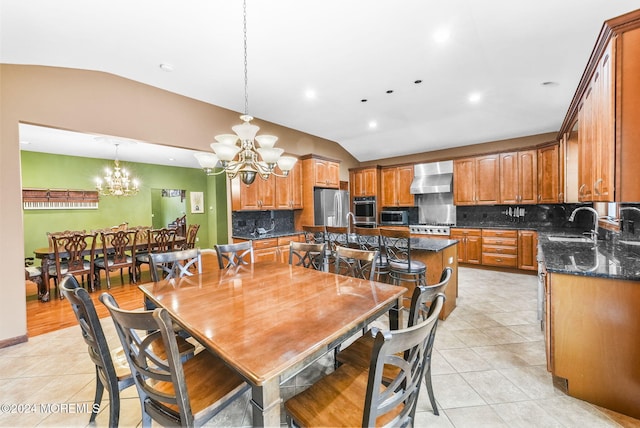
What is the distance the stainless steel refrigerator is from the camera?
5.32 metres

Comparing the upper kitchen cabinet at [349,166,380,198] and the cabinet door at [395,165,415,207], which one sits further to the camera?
the upper kitchen cabinet at [349,166,380,198]

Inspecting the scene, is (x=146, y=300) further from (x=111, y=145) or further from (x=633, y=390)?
(x=111, y=145)

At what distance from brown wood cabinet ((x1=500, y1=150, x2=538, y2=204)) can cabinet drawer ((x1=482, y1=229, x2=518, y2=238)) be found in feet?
1.98

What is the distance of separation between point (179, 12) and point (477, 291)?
15.8 feet

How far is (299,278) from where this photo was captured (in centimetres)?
212

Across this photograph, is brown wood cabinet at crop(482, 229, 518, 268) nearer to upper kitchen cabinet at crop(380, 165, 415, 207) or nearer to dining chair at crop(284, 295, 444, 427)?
upper kitchen cabinet at crop(380, 165, 415, 207)

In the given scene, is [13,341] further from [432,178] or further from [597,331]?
[432,178]

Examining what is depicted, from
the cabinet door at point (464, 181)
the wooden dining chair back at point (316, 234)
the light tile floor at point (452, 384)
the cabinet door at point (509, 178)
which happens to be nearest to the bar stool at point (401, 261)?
the light tile floor at point (452, 384)

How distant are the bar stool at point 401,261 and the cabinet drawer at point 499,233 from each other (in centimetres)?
292

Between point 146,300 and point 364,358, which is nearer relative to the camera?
point 364,358

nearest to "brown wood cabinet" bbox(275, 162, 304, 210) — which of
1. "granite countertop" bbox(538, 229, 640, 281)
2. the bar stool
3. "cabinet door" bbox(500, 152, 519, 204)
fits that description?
the bar stool

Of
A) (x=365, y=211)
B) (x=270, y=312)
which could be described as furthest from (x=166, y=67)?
(x=365, y=211)

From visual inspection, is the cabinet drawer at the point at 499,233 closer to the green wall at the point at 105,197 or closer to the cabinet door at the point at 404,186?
the cabinet door at the point at 404,186

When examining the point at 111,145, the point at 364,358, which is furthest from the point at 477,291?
the point at 111,145
